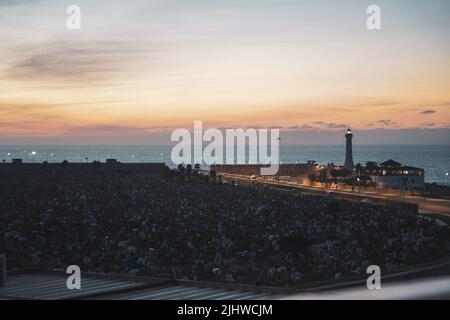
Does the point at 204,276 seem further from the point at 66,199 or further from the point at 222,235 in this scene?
the point at 66,199

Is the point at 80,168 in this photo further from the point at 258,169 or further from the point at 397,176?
the point at 397,176

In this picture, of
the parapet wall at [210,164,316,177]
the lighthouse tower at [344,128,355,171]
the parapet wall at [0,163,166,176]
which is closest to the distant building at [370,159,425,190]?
the lighthouse tower at [344,128,355,171]

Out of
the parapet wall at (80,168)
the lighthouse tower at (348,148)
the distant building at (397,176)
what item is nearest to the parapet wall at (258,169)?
the parapet wall at (80,168)

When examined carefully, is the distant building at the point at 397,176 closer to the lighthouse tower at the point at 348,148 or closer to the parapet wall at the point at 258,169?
the lighthouse tower at the point at 348,148

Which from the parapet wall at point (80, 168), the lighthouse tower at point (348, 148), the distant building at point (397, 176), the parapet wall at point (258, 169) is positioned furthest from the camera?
the parapet wall at point (258, 169)

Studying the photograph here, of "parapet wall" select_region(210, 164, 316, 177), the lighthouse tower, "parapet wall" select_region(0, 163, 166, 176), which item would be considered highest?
the lighthouse tower

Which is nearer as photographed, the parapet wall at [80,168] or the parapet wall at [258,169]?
the parapet wall at [80,168]

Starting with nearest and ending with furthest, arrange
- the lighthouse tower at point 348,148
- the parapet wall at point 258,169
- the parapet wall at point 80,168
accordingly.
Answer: the lighthouse tower at point 348,148
the parapet wall at point 80,168
the parapet wall at point 258,169

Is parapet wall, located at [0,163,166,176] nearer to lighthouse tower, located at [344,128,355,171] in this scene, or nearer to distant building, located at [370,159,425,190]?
lighthouse tower, located at [344,128,355,171]
